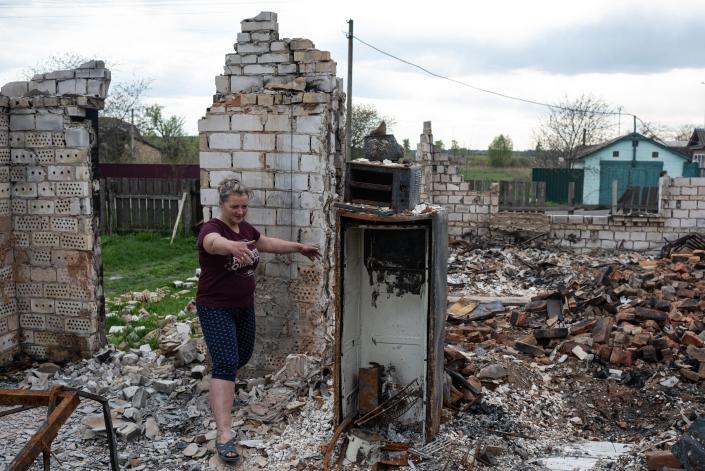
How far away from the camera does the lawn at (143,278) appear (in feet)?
27.7

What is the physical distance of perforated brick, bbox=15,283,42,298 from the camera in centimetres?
668

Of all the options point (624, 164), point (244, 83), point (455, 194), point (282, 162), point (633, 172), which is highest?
point (624, 164)

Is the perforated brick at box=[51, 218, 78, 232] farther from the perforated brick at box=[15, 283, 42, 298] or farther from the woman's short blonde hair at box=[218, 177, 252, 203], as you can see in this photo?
the woman's short blonde hair at box=[218, 177, 252, 203]

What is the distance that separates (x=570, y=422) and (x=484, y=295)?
533cm

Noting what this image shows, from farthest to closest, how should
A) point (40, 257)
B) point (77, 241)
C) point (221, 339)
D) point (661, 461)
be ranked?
1. point (40, 257)
2. point (77, 241)
3. point (221, 339)
4. point (661, 461)

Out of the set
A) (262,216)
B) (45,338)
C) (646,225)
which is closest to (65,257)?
(45,338)

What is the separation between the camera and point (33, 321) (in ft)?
22.1

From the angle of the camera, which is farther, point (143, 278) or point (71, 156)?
point (143, 278)

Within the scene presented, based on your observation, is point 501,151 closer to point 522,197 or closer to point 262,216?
point 522,197

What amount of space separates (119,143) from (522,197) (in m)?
16.6

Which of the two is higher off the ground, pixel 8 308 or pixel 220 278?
pixel 220 278

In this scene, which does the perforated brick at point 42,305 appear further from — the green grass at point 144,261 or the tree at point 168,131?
the tree at point 168,131

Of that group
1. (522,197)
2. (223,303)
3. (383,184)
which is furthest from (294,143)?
(522,197)

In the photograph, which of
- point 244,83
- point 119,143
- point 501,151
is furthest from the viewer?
point 501,151
